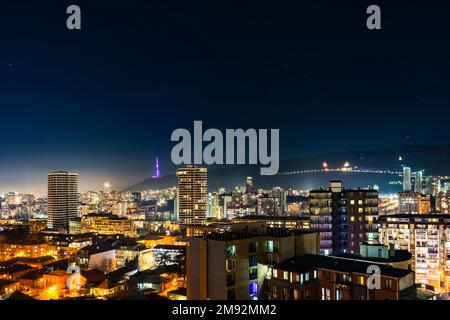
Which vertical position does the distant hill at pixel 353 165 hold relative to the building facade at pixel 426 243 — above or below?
above

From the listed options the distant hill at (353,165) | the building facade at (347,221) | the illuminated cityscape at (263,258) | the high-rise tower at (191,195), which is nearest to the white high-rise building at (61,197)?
the illuminated cityscape at (263,258)

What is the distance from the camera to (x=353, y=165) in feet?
239

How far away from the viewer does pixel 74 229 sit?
41781 millimetres

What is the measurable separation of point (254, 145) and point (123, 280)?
925cm

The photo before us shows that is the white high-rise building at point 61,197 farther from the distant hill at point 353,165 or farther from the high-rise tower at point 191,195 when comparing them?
the distant hill at point 353,165

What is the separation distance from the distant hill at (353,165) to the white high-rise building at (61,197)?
27715 millimetres

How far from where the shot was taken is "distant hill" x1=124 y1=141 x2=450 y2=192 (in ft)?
207

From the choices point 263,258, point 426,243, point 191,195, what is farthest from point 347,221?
point 191,195

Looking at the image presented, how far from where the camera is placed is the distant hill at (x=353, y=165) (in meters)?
63.1

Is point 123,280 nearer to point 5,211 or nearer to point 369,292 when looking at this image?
point 369,292

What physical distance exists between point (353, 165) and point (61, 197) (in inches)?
1942

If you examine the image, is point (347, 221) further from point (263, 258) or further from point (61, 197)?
point (61, 197)
